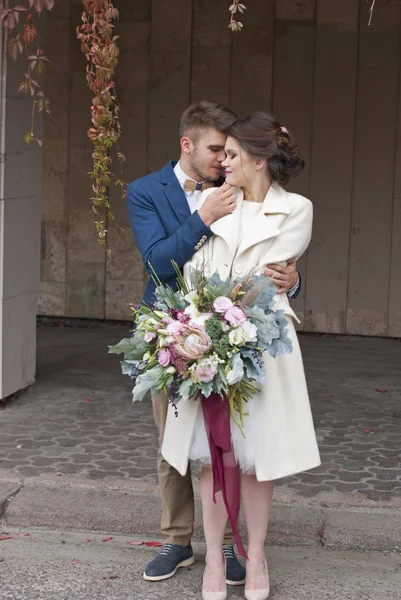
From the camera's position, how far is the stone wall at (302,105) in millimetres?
10016

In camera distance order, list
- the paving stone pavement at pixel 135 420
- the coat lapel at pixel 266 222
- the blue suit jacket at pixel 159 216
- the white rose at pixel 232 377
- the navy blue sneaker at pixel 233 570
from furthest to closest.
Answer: the paving stone pavement at pixel 135 420 → the navy blue sneaker at pixel 233 570 → the blue suit jacket at pixel 159 216 → the coat lapel at pixel 266 222 → the white rose at pixel 232 377

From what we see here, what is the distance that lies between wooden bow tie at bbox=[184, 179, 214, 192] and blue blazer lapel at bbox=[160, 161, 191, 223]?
31mm

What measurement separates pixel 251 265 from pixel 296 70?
20.4 feet

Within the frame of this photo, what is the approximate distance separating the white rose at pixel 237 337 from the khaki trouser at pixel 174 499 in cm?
76

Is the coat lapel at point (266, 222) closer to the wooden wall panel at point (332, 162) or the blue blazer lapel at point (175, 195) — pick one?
the blue blazer lapel at point (175, 195)

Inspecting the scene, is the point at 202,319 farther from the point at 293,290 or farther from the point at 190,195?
the point at 190,195

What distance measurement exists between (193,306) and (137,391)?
1.28ft

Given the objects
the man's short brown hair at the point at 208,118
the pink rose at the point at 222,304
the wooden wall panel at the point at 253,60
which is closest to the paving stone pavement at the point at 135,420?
the pink rose at the point at 222,304

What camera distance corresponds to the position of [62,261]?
10797 mm

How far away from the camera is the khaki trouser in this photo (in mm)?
4645

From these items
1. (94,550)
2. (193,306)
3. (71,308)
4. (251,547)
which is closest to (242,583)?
(251,547)

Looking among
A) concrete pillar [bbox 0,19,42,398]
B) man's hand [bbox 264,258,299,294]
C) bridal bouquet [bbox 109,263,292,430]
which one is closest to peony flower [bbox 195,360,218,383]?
bridal bouquet [bbox 109,263,292,430]

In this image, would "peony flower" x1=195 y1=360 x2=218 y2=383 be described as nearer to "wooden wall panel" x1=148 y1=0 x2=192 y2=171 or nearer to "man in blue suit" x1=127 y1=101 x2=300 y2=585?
"man in blue suit" x1=127 y1=101 x2=300 y2=585

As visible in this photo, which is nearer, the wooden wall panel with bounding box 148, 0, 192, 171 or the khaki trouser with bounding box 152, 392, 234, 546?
the khaki trouser with bounding box 152, 392, 234, 546
